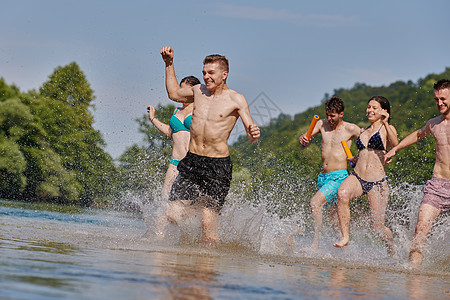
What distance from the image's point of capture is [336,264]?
6531mm

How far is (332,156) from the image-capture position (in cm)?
898

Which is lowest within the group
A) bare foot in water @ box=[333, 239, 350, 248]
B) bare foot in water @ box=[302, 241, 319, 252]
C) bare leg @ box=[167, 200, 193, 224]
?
bare foot in water @ box=[302, 241, 319, 252]

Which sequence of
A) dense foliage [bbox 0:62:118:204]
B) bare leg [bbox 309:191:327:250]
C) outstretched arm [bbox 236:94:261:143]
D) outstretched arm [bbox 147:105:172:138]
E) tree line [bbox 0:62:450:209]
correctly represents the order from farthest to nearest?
dense foliage [bbox 0:62:118:204] → tree line [bbox 0:62:450:209] → outstretched arm [bbox 147:105:172:138] → bare leg [bbox 309:191:327:250] → outstretched arm [bbox 236:94:261:143]

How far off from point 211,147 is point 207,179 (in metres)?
0.34

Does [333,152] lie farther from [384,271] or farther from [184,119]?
[384,271]

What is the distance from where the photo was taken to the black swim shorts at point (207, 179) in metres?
7.12

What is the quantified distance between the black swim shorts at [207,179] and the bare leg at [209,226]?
0.21ft

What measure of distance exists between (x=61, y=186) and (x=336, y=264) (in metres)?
36.9

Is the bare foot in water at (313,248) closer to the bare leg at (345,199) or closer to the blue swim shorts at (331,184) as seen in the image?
the bare leg at (345,199)

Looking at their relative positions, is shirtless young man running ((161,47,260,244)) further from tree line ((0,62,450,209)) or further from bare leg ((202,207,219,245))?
tree line ((0,62,450,209))

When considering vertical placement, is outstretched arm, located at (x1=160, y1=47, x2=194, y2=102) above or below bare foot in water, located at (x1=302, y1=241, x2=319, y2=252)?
above

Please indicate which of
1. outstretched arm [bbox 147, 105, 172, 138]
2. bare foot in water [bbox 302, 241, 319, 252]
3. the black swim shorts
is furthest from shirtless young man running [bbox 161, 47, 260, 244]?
outstretched arm [bbox 147, 105, 172, 138]

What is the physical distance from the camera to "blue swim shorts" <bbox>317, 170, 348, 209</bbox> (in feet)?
28.8

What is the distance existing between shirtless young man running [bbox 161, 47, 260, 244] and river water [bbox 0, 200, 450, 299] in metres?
0.25
